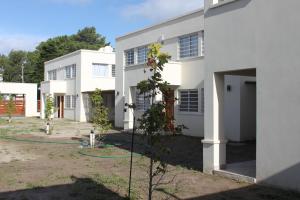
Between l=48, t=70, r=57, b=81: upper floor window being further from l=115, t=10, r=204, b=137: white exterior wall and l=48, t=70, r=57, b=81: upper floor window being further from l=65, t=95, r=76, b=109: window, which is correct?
l=115, t=10, r=204, b=137: white exterior wall

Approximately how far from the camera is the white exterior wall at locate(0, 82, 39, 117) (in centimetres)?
4644

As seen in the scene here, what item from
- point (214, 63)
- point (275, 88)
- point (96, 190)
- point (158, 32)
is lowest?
point (96, 190)

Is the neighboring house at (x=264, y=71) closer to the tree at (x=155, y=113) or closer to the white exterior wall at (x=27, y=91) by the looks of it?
the tree at (x=155, y=113)

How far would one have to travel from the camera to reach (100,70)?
36.6 m

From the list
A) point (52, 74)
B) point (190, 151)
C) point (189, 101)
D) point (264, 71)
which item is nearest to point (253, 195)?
point (264, 71)

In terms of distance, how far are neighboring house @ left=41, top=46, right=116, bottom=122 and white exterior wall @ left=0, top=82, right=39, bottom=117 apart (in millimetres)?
8092

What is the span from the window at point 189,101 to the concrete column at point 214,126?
997 centimetres

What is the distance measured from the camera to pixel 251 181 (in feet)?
32.6

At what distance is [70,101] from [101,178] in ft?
94.6

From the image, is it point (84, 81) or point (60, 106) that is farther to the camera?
point (60, 106)

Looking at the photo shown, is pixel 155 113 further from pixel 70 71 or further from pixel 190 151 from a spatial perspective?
pixel 70 71

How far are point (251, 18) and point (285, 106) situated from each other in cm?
235

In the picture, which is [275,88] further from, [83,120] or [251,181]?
[83,120]

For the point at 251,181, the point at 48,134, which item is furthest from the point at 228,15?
the point at 48,134
